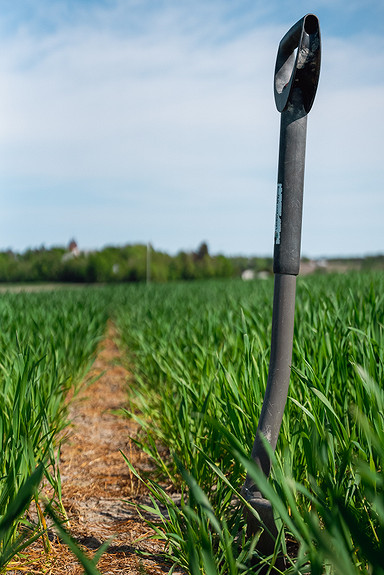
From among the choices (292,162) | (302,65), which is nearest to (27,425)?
(292,162)

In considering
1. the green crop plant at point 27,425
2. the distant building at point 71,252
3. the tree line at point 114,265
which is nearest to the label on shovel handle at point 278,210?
the green crop plant at point 27,425

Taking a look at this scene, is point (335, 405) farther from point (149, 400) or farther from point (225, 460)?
point (149, 400)

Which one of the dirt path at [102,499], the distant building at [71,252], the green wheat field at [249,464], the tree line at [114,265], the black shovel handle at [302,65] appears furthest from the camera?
the distant building at [71,252]

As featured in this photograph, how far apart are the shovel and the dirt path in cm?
39

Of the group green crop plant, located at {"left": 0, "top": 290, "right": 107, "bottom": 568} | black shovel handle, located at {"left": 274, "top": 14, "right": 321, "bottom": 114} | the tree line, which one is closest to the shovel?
black shovel handle, located at {"left": 274, "top": 14, "right": 321, "bottom": 114}

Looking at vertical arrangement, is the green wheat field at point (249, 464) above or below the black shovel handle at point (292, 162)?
below

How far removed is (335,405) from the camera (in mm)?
1463

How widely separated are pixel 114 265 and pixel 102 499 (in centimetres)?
4290

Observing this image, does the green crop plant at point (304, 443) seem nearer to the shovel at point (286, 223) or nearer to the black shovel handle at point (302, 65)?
the shovel at point (286, 223)

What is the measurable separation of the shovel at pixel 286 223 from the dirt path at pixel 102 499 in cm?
39

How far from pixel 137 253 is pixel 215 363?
4622 cm

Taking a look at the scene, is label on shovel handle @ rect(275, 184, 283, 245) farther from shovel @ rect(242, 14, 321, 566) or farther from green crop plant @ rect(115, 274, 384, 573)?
green crop plant @ rect(115, 274, 384, 573)

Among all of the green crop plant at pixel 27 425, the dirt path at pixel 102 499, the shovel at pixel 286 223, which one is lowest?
the dirt path at pixel 102 499

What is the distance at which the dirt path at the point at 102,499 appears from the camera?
125 cm
